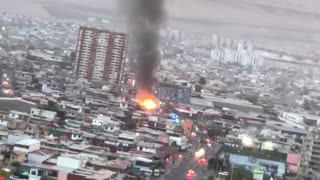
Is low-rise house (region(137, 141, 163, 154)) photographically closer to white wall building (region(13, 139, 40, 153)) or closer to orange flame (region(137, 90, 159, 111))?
white wall building (region(13, 139, 40, 153))

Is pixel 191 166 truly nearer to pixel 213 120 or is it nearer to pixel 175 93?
pixel 213 120

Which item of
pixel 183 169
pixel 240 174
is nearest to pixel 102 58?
pixel 183 169

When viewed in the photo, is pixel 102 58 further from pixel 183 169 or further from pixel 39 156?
pixel 39 156

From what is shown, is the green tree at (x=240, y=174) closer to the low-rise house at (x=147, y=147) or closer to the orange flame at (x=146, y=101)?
the low-rise house at (x=147, y=147)

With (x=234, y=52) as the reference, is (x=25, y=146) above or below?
below

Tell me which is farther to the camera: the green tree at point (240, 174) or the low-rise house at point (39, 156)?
the green tree at point (240, 174)

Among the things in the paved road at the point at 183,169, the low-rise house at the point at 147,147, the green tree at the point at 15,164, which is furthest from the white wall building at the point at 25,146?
the low-rise house at the point at 147,147

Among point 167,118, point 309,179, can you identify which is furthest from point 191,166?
point 167,118
